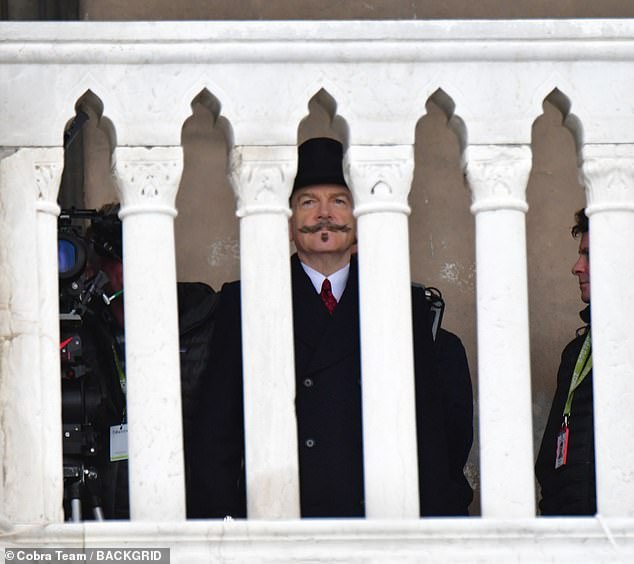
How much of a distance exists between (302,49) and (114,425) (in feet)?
5.07

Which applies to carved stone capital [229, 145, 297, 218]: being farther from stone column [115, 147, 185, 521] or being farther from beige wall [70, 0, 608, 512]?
beige wall [70, 0, 608, 512]

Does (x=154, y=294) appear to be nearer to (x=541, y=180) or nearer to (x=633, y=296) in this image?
(x=633, y=296)

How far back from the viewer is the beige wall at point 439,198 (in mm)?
9125

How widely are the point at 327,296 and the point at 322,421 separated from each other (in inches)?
21.0

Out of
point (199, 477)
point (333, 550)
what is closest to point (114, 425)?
point (199, 477)

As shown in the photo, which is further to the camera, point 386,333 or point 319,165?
point 319,165

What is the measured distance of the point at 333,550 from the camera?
6641 mm

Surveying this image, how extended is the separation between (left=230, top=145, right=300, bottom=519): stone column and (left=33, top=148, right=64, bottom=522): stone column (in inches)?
19.8

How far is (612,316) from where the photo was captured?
6.83m

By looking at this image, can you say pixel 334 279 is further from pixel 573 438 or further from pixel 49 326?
pixel 49 326

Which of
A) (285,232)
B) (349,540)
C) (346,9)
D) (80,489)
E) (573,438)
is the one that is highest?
(346,9)

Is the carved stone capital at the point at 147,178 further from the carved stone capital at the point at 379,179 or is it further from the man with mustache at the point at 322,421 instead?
the man with mustache at the point at 322,421

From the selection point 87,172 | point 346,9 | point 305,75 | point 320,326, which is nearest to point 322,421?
point 320,326

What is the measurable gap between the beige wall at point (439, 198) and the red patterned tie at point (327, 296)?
1584mm
